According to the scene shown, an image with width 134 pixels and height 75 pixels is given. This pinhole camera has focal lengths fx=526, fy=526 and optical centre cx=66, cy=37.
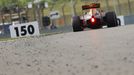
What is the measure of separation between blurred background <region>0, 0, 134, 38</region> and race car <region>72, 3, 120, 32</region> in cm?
1607

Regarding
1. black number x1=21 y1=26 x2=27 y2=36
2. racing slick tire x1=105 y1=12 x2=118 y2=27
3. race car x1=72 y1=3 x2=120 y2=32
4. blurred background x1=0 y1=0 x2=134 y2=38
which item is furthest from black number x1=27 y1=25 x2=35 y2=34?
blurred background x1=0 y1=0 x2=134 y2=38

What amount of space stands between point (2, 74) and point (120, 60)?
254 centimetres

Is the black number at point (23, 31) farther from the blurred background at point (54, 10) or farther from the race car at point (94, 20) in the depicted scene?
the blurred background at point (54, 10)

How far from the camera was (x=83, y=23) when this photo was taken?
107ft

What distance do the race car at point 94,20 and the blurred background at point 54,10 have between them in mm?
16067

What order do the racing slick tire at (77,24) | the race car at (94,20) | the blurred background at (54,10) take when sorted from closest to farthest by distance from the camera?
the race car at (94,20) → the racing slick tire at (77,24) → the blurred background at (54,10)

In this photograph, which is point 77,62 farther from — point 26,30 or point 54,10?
point 54,10

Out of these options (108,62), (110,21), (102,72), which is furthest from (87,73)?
(110,21)

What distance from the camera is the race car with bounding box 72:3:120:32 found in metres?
31.9

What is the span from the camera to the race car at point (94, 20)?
105 feet

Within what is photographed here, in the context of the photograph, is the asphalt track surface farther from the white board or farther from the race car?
the white board

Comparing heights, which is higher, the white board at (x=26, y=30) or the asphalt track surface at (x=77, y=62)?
the asphalt track surface at (x=77, y=62)

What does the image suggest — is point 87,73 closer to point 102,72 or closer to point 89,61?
point 102,72

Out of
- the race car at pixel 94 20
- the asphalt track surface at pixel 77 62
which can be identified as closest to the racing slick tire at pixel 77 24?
the race car at pixel 94 20
